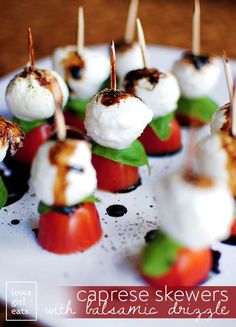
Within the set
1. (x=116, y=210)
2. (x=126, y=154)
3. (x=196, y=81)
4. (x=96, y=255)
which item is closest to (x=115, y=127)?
(x=126, y=154)

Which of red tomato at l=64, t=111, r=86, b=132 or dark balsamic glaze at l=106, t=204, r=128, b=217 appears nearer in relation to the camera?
dark balsamic glaze at l=106, t=204, r=128, b=217

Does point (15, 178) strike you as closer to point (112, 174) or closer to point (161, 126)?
point (112, 174)

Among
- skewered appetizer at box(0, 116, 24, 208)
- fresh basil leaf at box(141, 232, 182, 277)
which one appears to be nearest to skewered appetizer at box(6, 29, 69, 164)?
skewered appetizer at box(0, 116, 24, 208)

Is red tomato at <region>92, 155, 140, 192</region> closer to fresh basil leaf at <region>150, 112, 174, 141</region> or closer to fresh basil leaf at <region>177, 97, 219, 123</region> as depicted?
fresh basil leaf at <region>150, 112, 174, 141</region>

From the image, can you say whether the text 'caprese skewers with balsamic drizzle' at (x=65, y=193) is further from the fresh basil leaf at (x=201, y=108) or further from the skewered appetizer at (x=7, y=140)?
the fresh basil leaf at (x=201, y=108)

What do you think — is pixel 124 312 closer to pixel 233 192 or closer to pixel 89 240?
pixel 89 240

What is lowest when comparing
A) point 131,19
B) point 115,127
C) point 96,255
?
point 96,255

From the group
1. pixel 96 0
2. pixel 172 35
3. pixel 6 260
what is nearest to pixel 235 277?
pixel 6 260

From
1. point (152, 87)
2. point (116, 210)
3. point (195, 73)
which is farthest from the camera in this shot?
point (195, 73)

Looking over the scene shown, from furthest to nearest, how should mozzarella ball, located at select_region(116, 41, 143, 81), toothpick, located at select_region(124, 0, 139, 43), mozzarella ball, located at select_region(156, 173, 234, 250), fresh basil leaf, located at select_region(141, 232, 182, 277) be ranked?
mozzarella ball, located at select_region(116, 41, 143, 81), toothpick, located at select_region(124, 0, 139, 43), fresh basil leaf, located at select_region(141, 232, 182, 277), mozzarella ball, located at select_region(156, 173, 234, 250)
